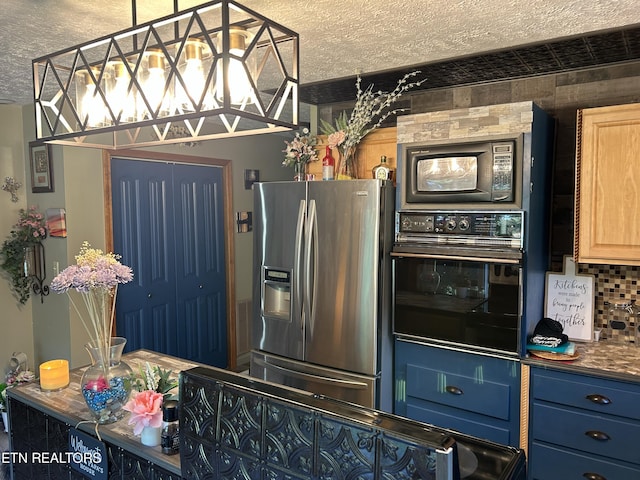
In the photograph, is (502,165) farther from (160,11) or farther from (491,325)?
(160,11)

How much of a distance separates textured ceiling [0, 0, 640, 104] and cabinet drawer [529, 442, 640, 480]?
1909 millimetres

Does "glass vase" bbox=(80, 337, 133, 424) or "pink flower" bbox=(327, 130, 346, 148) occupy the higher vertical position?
"pink flower" bbox=(327, 130, 346, 148)

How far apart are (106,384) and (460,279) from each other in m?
1.70

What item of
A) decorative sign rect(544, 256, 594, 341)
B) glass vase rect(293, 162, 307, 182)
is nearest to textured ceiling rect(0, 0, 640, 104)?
glass vase rect(293, 162, 307, 182)

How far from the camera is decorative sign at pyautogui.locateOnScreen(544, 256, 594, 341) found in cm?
261

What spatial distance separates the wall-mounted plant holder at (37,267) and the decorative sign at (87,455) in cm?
225

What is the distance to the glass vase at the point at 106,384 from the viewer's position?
168cm

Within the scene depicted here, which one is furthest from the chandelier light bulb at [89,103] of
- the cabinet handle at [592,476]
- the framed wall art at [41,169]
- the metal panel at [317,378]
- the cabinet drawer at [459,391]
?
the cabinet handle at [592,476]

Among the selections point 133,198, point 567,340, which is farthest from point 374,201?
point 133,198

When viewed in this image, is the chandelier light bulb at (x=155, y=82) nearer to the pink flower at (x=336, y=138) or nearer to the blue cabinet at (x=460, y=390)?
the pink flower at (x=336, y=138)

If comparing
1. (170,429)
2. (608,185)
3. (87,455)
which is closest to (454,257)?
(608,185)

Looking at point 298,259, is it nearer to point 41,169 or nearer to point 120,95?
point 120,95

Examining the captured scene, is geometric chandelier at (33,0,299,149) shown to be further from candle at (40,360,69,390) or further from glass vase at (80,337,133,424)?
candle at (40,360,69,390)

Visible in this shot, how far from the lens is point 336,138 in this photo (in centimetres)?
295
